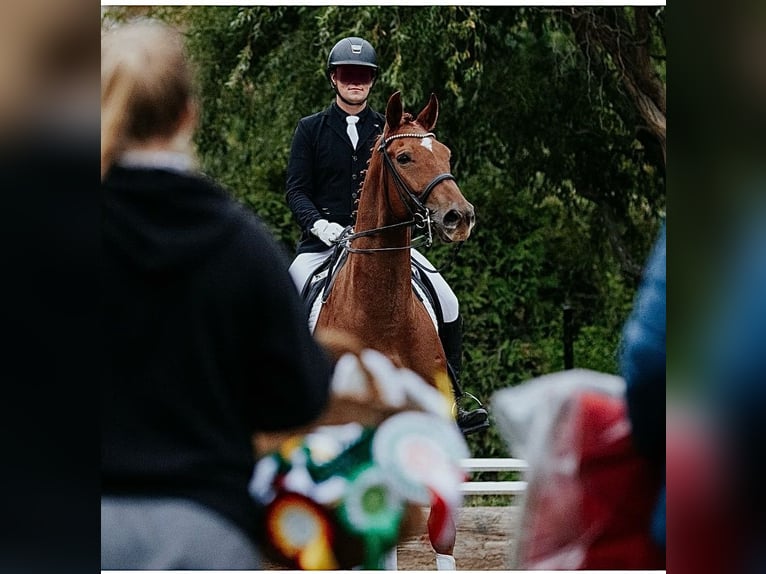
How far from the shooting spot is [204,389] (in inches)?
111

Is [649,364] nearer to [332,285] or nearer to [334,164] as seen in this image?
[332,285]

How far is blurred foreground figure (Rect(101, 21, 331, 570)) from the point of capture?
275cm

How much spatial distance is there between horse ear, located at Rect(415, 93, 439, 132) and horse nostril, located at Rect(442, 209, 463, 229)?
16.9 inches

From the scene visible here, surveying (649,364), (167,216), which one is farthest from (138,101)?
(649,364)

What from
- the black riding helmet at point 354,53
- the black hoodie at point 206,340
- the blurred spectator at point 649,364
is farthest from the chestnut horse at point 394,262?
the black hoodie at point 206,340

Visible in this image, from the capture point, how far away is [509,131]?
14.6 ft

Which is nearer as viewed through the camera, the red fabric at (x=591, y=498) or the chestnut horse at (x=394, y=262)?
the chestnut horse at (x=394, y=262)

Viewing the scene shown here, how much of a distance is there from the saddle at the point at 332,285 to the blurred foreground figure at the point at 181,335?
0.93 metres

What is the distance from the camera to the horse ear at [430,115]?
4320 millimetres

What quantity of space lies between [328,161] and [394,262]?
564 mm

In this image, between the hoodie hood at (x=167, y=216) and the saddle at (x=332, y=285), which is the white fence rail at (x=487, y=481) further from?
the hoodie hood at (x=167, y=216)
